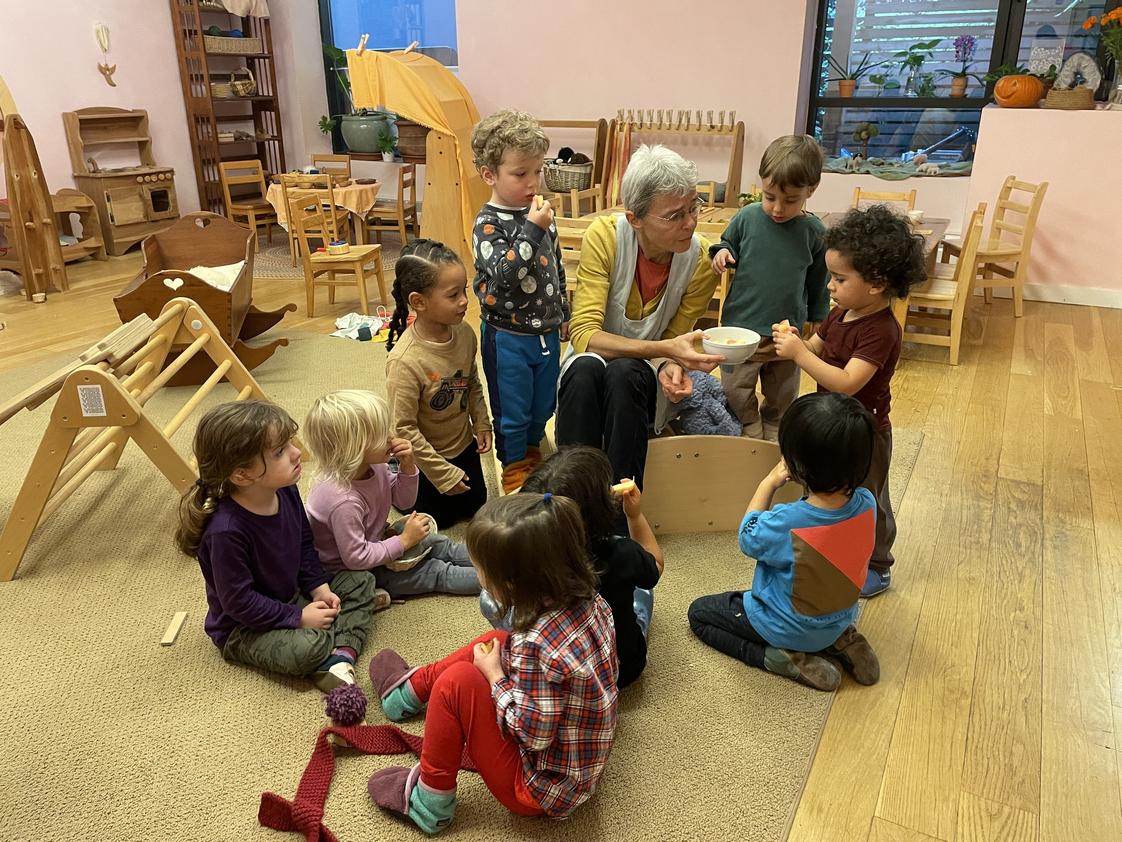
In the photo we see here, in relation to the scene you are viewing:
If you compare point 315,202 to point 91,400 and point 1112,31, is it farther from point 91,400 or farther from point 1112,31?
point 1112,31

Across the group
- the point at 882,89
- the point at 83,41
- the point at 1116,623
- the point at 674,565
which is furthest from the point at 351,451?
the point at 83,41

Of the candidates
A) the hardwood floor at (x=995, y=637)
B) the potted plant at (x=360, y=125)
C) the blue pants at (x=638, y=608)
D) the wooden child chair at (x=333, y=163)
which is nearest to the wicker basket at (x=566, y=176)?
the wooden child chair at (x=333, y=163)

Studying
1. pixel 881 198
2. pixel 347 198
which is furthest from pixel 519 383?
pixel 347 198

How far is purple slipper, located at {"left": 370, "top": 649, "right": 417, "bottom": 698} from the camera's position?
1.77m

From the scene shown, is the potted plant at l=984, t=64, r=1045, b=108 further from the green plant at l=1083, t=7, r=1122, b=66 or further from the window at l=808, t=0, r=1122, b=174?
the green plant at l=1083, t=7, r=1122, b=66

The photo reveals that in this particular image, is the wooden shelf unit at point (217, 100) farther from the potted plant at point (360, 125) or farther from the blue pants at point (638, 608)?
the blue pants at point (638, 608)

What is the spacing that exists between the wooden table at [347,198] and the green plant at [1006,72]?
4.24 metres

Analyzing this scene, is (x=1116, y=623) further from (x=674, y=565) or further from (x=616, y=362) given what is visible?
(x=616, y=362)

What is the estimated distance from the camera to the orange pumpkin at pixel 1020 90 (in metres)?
4.70

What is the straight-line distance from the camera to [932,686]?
1837 millimetres

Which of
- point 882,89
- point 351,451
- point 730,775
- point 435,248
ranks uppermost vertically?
point 882,89

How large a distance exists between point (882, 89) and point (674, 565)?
184 inches

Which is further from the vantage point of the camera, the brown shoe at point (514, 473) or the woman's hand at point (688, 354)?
the brown shoe at point (514, 473)

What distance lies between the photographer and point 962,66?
532cm
